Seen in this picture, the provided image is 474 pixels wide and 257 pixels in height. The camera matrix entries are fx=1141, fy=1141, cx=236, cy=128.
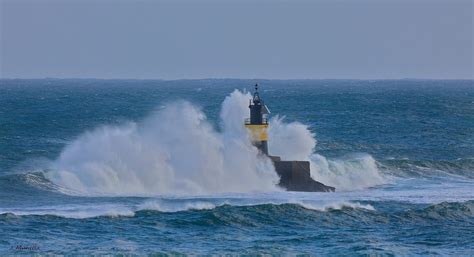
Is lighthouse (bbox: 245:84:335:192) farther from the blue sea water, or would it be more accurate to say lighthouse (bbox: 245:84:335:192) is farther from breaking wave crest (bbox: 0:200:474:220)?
breaking wave crest (bbox: 0:200:474:220)

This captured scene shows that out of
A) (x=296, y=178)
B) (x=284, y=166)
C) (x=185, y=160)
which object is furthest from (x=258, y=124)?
(x=185, y=160)

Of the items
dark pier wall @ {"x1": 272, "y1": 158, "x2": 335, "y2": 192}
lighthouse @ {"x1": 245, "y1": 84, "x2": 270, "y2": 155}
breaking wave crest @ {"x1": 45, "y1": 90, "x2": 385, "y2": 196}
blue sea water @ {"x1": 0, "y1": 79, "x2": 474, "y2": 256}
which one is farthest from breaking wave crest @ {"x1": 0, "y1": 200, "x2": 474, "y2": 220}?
lighthouse @ {"x1": 245, "y1": 84, "x2": 270, "y2": 155}

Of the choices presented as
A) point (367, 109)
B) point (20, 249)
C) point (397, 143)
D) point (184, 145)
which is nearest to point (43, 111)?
point (367, 109)

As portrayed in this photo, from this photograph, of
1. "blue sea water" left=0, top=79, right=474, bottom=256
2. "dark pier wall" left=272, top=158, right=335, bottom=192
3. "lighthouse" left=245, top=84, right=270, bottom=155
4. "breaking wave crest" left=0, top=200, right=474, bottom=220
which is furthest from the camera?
"lighthouse" left=245, top=84, right=270, bottom=155

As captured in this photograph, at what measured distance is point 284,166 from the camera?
36219mm

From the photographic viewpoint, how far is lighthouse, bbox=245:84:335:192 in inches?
1419

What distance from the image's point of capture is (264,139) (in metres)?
37.2

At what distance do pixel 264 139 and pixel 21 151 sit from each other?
1418 cm

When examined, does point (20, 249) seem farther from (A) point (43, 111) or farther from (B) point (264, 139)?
(A) point (43, 111)

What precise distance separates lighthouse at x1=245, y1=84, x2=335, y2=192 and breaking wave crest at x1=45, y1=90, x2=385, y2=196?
0.26m

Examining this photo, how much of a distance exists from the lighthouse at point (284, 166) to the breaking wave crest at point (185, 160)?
0.86 ft

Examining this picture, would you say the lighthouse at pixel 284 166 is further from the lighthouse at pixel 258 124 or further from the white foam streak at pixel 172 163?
the white foam streak at pixel 172 163

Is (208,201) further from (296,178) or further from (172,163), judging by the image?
(172,163)

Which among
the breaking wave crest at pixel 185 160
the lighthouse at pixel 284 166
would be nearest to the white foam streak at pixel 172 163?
the breaking wave crest at pixel 185 160
